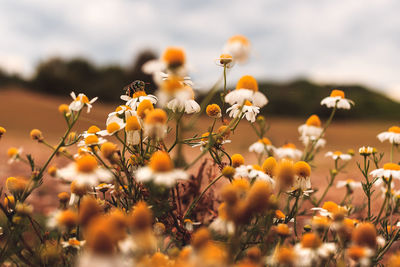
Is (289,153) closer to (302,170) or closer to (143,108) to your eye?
(302,170)

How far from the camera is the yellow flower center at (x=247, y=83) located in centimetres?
157

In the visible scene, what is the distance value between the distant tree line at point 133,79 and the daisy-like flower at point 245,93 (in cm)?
1915

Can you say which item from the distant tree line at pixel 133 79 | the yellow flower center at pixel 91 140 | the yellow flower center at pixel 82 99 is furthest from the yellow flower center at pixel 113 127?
the distant tree line at pixel 133 79

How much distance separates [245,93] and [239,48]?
0.21 metres

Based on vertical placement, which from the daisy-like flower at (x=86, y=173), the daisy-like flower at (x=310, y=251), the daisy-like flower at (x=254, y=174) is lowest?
the daisy-like flower at (x=310, y=251)

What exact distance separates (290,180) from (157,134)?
1.65ft

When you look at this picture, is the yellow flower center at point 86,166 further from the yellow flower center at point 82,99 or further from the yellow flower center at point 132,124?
the yellow flower center at point 82,99

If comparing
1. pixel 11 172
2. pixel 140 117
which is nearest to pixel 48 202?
pixel 11 172

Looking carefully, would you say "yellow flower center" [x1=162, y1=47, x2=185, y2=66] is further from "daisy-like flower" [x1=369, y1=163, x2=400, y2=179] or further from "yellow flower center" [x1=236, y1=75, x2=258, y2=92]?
"daisy-like flower" [x1=369, y1=163, x2=400, y2=179]

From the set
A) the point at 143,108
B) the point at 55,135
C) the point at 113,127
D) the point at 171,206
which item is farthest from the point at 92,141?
the point at 55,135

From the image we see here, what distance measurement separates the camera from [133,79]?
77.8 feet

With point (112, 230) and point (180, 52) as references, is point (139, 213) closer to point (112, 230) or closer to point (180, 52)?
point (112, 230)

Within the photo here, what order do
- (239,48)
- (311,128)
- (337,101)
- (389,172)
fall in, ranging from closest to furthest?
(239,48)
(389,172)
(337,101)
(311,128)

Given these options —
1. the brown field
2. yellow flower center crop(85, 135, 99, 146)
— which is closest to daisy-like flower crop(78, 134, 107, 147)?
yellow flower center crop(85, 135, 99, 146)
